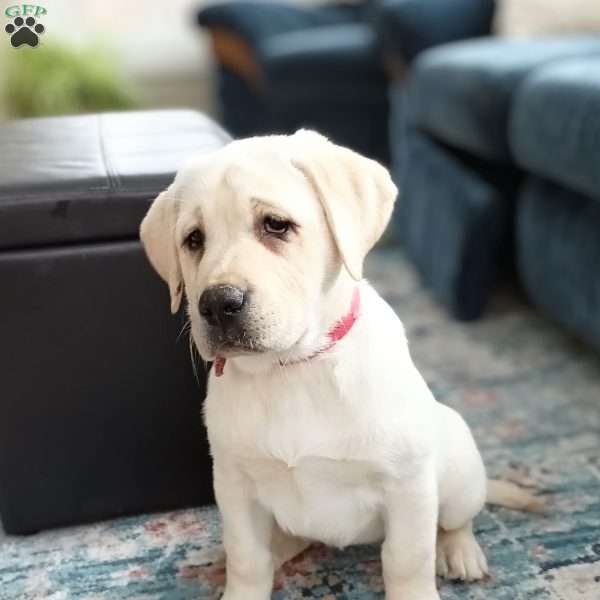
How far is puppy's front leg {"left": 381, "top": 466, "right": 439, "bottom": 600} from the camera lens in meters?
1.08

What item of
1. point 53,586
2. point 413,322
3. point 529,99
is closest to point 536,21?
point 529,99

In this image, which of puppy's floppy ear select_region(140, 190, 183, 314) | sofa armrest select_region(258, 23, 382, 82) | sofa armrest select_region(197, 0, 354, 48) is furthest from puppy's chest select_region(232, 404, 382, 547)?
sofa armrest select_region(197, 0, 354, 48)

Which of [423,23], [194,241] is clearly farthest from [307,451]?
[423,23]

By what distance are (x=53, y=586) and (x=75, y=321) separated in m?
0.38

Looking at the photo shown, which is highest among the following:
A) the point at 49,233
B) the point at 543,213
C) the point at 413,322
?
the point at 49,233

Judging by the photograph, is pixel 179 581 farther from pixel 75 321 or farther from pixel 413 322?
pixel 413 322

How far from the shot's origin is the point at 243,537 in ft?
3.76

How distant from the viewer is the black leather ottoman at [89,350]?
124cm

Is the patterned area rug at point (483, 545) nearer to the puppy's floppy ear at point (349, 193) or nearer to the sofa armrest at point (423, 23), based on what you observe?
the puppy's floppy ear at point (349, 193)

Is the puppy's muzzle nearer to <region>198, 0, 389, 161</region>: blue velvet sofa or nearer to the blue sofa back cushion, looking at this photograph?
the blue sofa back cushion

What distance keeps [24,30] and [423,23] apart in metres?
1.26

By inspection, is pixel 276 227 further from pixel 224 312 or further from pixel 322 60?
pixel 322 60

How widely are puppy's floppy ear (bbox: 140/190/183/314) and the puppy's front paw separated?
1.77 feet

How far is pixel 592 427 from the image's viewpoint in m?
1.66
